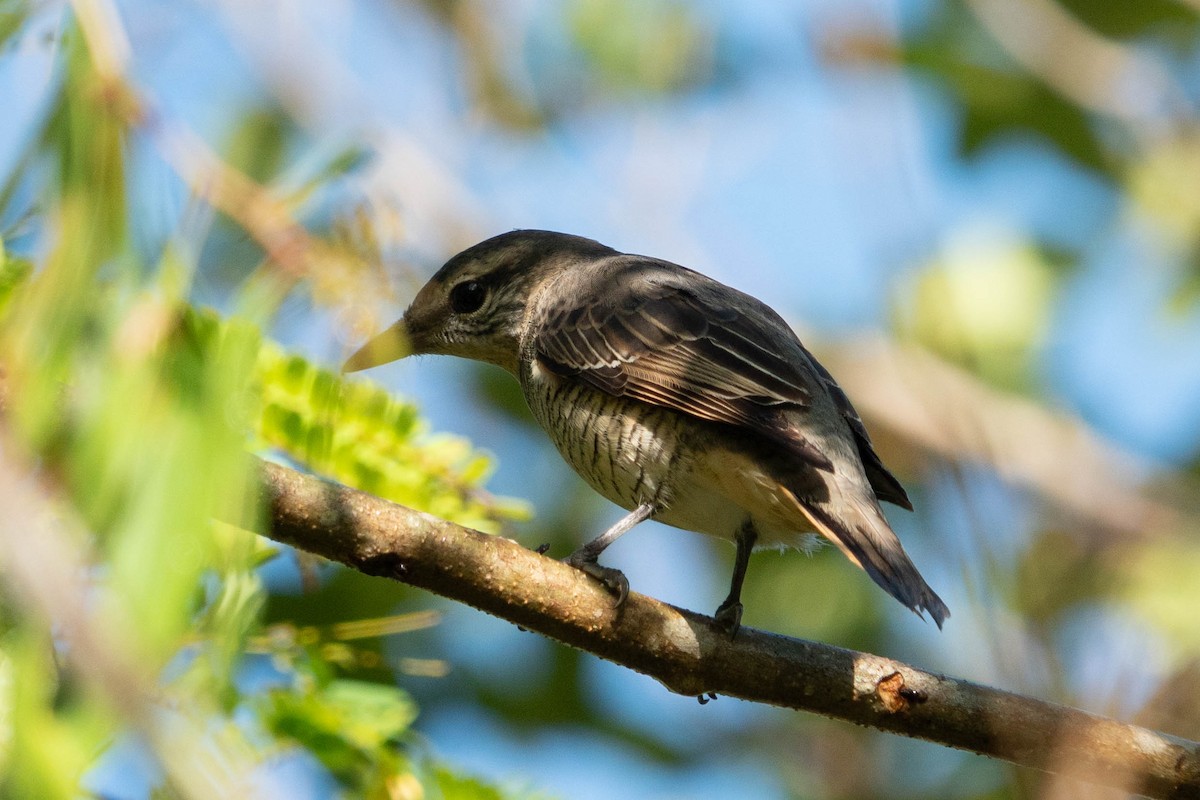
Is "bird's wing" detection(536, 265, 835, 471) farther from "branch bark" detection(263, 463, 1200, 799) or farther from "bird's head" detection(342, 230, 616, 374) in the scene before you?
"branch bark" detection(263, 463, 1200, 799)

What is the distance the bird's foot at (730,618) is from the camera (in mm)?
3609

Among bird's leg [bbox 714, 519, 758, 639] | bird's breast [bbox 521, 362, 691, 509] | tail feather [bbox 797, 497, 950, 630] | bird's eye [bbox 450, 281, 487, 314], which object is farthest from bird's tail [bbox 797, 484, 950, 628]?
bird's eye [bbox 450, 281, 487, 314]

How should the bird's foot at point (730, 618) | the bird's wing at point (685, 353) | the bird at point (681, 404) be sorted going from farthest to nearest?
the bird's wing at point (685, 353) → the bird at point (681, 404) → the bird's foot at point (730, 618)

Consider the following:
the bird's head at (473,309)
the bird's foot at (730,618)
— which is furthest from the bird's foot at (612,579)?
the bird's head at (473,309)

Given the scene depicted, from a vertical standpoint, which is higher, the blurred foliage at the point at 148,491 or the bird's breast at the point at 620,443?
the blurred foliage at the point at 148,491

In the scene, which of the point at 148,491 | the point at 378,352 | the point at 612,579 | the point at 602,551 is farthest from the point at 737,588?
the point at 148,491

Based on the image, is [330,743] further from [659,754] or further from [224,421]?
[659,754]

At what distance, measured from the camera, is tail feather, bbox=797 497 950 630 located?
12.0ft

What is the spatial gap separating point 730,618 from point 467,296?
226 cm

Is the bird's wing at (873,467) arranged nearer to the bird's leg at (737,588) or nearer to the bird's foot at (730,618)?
the bird's leg at (737,588)

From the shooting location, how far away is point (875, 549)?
388cm

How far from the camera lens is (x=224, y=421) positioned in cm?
231

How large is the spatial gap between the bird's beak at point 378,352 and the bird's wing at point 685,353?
1.86 feet

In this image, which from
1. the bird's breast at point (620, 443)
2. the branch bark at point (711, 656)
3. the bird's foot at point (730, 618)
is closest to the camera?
the branch bark at point (711, 656)
